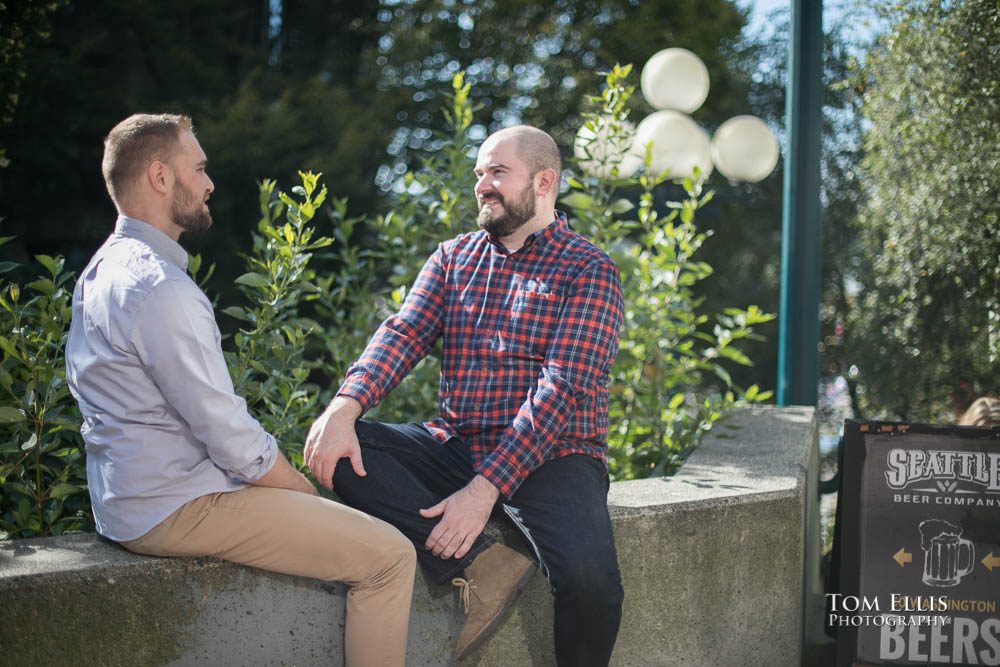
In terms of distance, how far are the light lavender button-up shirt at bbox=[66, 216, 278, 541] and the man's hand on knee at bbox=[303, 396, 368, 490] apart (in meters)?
0.28

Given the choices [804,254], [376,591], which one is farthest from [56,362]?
[804,254]

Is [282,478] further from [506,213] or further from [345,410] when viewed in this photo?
[506,213]

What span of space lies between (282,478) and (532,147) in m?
1.20

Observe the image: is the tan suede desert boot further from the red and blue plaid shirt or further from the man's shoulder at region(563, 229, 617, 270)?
the man's shoulder at region(563, 229, 617, 270)

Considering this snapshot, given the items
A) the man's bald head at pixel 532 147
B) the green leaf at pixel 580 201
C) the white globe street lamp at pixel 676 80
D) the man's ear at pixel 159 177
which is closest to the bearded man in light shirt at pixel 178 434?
the man's ear at pixel 159 177

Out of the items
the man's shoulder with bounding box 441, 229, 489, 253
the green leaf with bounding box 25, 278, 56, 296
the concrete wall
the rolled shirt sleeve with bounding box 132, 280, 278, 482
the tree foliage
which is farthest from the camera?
the tree foliage

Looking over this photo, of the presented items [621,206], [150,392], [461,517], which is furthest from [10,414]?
[621,206]

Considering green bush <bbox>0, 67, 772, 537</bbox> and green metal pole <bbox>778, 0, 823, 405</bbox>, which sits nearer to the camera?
green bush <bbox>0, 67, 772, 537</bbox>

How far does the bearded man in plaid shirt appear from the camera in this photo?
7.88 feet

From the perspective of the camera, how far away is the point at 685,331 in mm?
3914

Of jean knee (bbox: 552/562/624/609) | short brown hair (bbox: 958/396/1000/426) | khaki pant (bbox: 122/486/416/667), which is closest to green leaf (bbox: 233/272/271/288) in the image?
khaki pant (bbox: 122/486/416/667)

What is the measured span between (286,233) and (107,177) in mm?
700

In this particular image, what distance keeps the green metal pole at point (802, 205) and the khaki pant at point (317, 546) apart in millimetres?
2248

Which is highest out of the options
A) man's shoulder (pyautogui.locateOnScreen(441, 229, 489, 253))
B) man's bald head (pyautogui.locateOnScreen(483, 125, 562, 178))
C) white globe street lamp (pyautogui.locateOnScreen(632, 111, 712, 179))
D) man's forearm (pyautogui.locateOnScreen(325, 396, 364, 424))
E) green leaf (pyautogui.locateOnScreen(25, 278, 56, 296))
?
white globe street lamp (pyautogui.locateOnScreen(632, 111, 712, 179))
